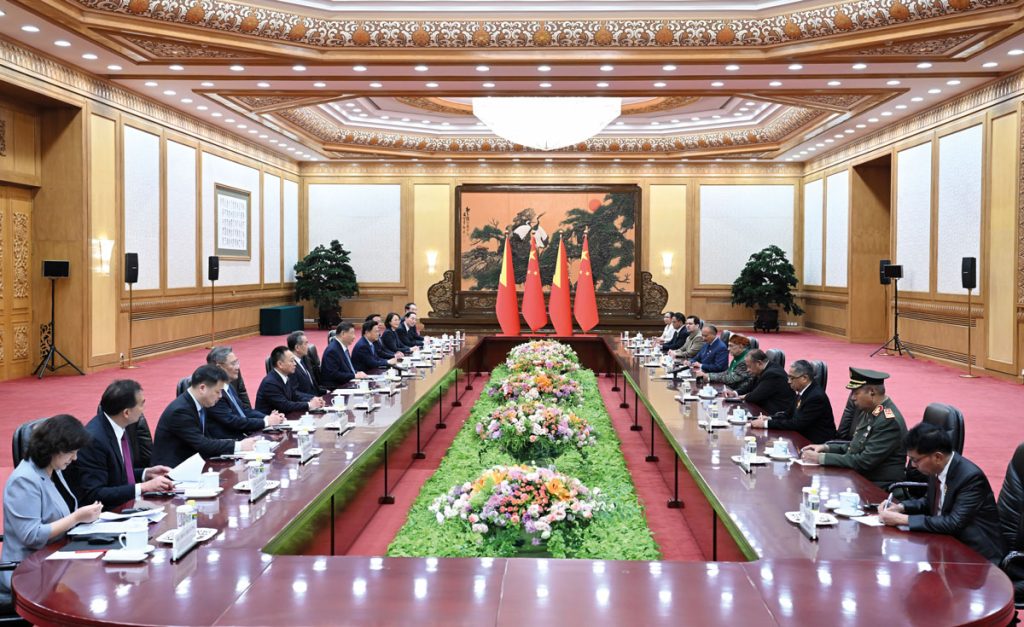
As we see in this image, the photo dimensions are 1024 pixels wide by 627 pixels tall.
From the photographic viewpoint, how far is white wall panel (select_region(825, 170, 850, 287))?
1620cm

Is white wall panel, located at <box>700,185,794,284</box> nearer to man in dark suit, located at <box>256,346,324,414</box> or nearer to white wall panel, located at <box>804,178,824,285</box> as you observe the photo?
white wall panel, located at <box>804,178,824,285</box>

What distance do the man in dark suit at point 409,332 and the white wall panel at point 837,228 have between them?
903 cm

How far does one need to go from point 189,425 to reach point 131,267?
25.0ft

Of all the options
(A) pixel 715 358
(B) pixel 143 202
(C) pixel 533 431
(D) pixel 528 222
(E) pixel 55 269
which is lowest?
(C) pixel 533 431

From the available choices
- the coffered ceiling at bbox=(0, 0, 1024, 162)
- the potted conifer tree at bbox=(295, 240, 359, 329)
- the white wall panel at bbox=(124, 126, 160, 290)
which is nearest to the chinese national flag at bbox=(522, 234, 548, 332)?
the coffered ceiling at bbox=(0, 0, 1024, 162)

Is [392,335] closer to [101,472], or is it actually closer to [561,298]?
[561,298]

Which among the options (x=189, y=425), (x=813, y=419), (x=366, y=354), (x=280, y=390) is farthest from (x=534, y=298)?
(x=189, y=425)

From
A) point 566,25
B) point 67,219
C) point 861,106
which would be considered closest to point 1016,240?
point 861,106

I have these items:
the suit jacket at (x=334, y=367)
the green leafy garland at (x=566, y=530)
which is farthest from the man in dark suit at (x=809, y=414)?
the suit jacket at (x=334, y=367)

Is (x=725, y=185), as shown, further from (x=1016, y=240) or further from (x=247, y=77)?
(x=247, y=77)

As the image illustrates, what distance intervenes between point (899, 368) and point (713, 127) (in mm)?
6986

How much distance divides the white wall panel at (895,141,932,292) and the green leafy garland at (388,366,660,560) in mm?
7503

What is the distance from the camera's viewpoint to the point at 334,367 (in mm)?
7559

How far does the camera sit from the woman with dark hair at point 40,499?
2758 mm
